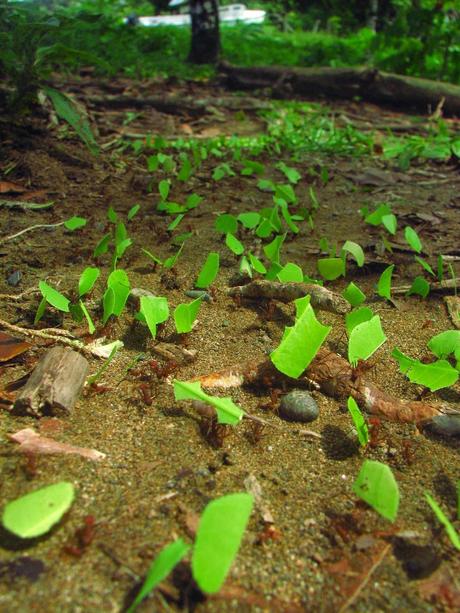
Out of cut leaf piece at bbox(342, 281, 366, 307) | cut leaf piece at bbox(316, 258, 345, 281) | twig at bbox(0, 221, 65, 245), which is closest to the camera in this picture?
cut leaf piece at bbox(342, 281, 366, 307)

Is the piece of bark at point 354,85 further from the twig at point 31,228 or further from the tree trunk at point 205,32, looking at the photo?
the twig at point 31,228

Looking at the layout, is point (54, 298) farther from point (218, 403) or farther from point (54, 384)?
point (218, 403)

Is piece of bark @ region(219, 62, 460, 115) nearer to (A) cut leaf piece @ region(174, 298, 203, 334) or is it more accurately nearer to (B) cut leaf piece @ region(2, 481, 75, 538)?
(A) cut leaf piece @ region(174, 298, 203, 334)

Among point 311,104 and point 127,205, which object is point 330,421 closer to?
point 127,205

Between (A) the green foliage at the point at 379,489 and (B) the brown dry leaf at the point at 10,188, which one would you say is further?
(B) the brown dry leaf at the point at 10,188

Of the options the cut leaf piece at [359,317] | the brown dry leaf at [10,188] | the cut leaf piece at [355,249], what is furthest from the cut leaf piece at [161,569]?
the brown dry leaf at [10,188]

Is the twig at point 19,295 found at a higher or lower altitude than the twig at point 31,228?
lower

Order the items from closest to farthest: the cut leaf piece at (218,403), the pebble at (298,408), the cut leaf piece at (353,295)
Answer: the cut leaf piece at (218,403)
the pebble at (298,408)
the cut leaf piece at (353,295)

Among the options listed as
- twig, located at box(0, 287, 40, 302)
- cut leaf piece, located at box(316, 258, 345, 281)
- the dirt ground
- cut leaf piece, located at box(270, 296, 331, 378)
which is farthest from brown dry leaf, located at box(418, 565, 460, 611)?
twig, located at box(0, 287, 40, 302)
